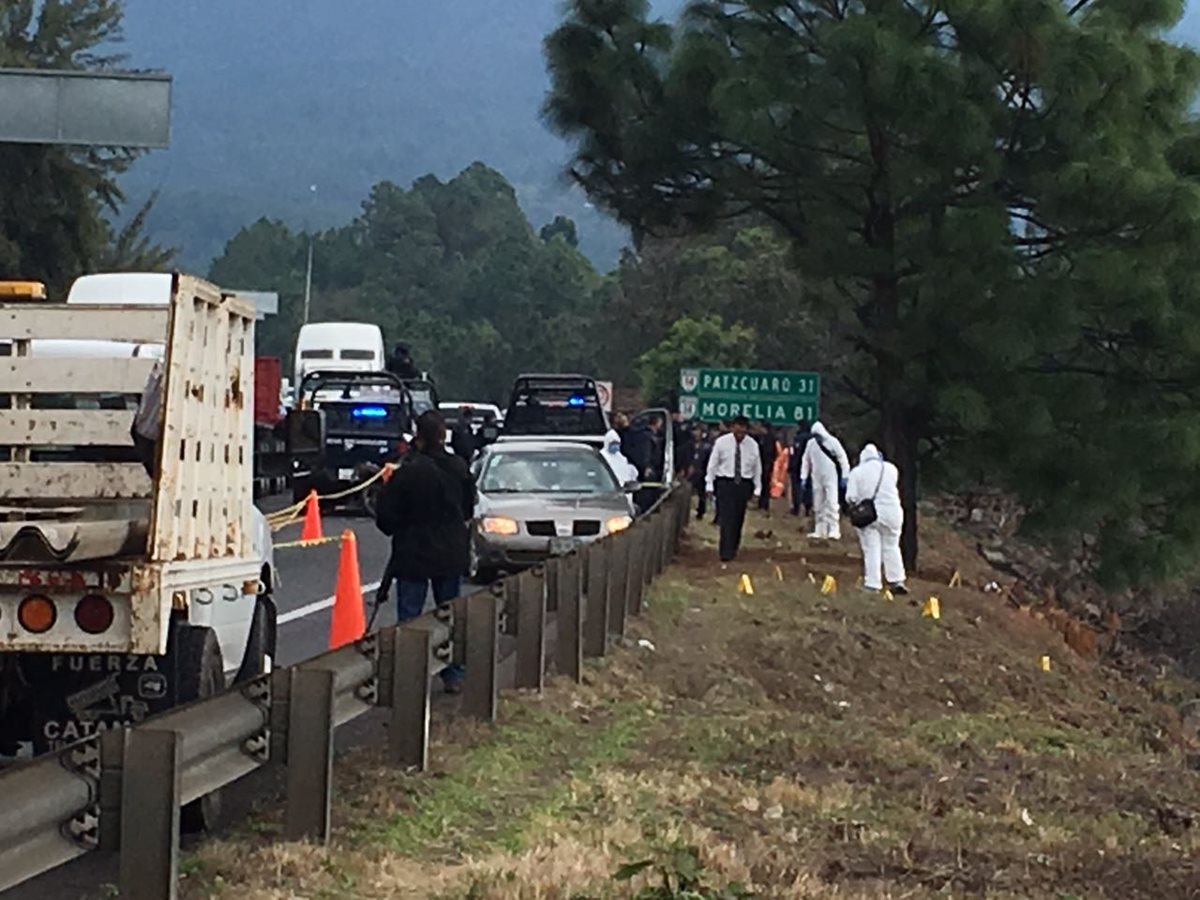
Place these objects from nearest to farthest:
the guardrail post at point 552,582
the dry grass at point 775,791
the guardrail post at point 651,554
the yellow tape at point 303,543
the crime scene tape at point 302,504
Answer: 1. the dry grass at point 775,791
2. the guardrail post at point 552,582
3. the guardrail post at point 651,554
4. the yellow tape at point 303,543
5. the crime scene tape at point 302,504

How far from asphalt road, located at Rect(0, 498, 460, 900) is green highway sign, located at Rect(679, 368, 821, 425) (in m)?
6.07

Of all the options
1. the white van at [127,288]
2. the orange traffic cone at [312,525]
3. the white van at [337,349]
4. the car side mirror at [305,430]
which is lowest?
the orange traffic cone at [312,525]

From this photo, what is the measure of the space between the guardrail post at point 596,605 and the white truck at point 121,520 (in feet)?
12.8

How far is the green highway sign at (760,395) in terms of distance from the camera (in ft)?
115

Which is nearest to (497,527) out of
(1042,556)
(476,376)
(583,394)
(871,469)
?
(871,469)

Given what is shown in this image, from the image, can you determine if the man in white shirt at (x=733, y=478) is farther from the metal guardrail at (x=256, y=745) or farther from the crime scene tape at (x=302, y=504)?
the metal guardrail at (x=256, y=745)

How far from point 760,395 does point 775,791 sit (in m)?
25.5

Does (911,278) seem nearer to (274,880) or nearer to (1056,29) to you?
(1056,29)

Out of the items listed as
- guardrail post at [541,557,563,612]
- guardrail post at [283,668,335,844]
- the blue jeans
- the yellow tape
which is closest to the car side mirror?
the blue jeans

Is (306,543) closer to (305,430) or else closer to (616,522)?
(616,522)

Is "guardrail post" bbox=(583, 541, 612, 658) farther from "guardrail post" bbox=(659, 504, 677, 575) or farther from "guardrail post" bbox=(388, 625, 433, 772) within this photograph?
"guardrail post" bbox=(659, 504, 677, 575)

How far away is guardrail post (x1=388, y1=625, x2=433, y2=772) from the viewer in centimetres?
985

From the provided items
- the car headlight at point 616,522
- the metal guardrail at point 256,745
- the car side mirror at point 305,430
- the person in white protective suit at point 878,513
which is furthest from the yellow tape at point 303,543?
the metal guardrail at point 256,745

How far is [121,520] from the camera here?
29.7 ft
